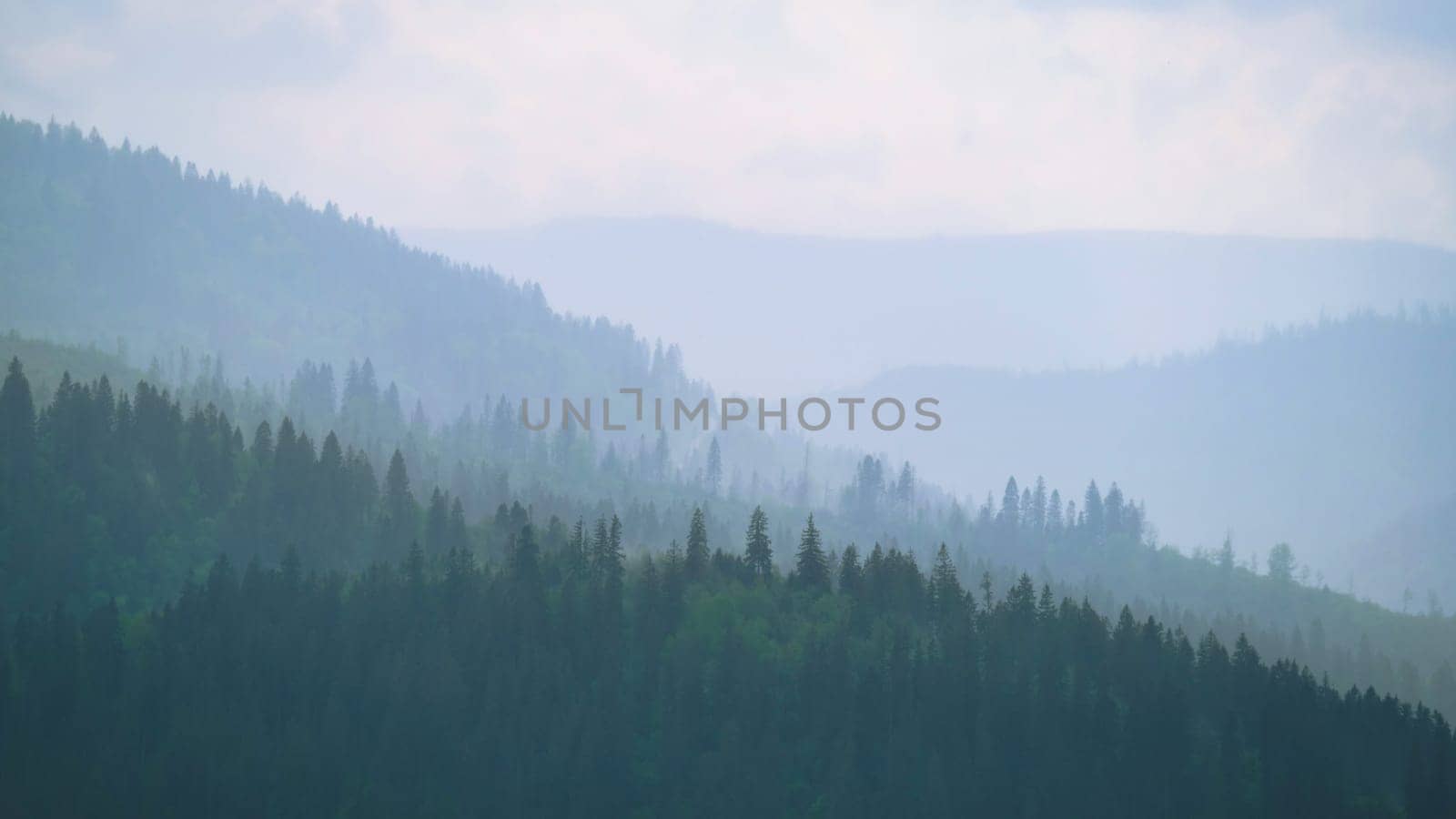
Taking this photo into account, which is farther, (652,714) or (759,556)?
(759,556)

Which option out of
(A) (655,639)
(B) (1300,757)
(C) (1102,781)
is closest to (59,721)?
(A) (655,639)

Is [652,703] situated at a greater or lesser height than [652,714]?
greater

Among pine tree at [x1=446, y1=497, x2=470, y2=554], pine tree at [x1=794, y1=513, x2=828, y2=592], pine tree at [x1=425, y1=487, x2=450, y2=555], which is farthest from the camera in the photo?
pine tree at [x1=425, y1=487, x2=450, y2=555]

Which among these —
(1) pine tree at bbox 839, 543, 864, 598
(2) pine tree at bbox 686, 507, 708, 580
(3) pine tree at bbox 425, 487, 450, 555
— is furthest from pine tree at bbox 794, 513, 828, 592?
(3) pine tree at bbox 425, 487, 450, 555

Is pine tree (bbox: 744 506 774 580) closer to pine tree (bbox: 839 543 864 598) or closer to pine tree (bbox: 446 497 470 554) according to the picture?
pine tree (bbox: 839 543 864 598)

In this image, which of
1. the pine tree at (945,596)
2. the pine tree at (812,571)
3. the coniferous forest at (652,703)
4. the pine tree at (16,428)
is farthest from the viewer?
the pine tree at (16,428)

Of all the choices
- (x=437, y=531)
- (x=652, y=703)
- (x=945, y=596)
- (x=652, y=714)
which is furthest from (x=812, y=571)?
(x=437, y=531)

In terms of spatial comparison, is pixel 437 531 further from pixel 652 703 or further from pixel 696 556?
pixel 652 703

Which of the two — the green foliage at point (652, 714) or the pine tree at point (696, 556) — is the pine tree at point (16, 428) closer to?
the green foliage at point (652, 714)

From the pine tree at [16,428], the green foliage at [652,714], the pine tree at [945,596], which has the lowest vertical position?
the green foliage at [652,714]

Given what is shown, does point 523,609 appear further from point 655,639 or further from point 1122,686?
point 1122,686

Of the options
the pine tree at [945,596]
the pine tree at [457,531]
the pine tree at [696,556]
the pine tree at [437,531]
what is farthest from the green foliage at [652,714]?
the pine tree at [437,531]

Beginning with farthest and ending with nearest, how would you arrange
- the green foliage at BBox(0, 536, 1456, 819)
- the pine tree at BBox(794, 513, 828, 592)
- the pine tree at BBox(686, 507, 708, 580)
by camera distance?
the pine tree at BBox(794, 513, 828, 592)
the pine tree at BBox(686, 507, 708, 580)
the green foliage at BBox(0, 536, 1456, 819)

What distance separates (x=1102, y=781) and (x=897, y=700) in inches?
769
